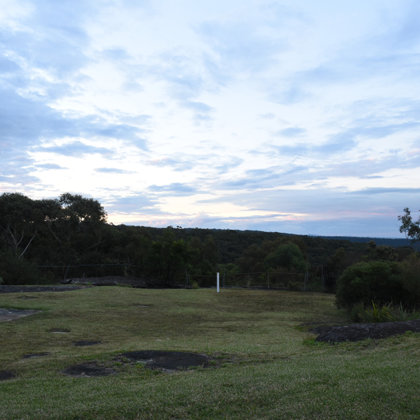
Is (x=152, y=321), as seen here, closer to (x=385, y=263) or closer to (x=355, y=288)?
(x=355, y=288)

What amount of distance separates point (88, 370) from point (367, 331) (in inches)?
223

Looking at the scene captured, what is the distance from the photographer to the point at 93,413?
4.31 metres

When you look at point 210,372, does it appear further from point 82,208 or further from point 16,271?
point 82,208

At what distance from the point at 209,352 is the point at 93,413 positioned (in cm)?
369

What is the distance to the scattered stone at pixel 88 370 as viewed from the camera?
633 centimetres

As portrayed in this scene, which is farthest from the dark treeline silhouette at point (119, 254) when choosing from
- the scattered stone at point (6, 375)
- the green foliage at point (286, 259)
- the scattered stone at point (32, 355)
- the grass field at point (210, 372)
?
the scattered stone at point (6, 375)

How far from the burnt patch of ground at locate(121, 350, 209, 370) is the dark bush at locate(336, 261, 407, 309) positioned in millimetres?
8303

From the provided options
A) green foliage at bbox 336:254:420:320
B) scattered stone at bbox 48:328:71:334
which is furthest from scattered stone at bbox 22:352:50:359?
green foliage at bbox 336:254:420:320

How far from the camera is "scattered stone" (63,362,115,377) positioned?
633 centimetres

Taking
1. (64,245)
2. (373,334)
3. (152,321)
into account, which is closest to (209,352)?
(373,334)

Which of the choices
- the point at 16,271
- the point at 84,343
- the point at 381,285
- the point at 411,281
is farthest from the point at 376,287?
the point at 16,271

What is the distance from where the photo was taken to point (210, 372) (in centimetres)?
622

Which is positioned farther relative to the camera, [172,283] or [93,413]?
[172,283]

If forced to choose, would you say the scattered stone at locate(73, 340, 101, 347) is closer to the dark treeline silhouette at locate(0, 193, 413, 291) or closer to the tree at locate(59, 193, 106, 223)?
the dark treeline silhouette at locate(0, 193, 413, 291)
